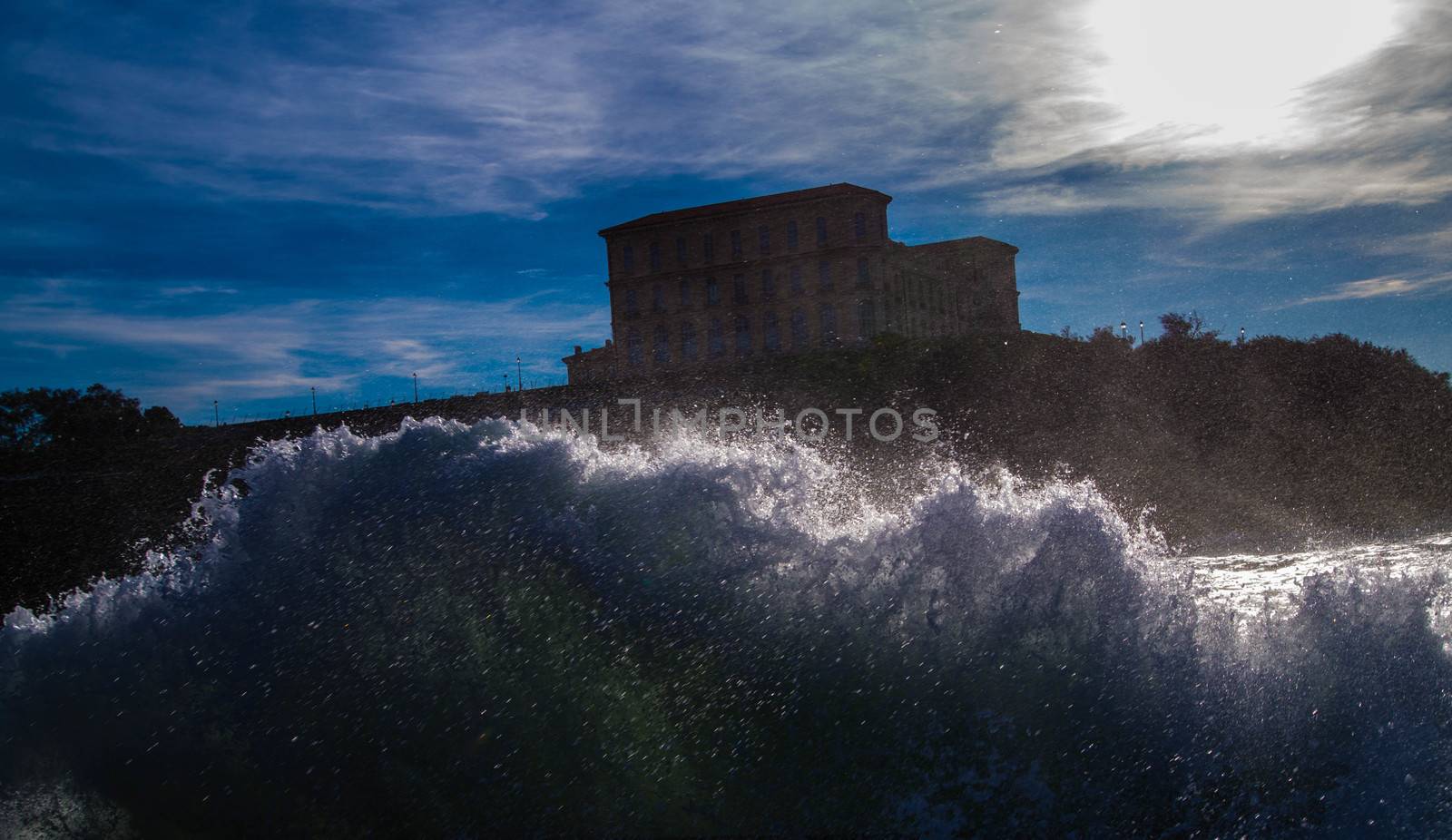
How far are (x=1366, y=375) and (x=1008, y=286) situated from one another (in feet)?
73.0

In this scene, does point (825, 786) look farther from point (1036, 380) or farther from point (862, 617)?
point (1036, 380)

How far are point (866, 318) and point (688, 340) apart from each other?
886 cm

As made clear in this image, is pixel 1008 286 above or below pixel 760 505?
above

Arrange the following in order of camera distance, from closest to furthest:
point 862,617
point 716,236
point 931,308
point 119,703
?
1. point 862,617
2. point 119,703
3. point 716,236
4. point 931,308

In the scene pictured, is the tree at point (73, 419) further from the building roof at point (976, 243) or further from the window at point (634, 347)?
the building roof at point (976, 243)

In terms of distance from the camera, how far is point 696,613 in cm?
525

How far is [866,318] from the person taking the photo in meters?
46.3

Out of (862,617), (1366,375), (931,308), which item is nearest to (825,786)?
(862,617)

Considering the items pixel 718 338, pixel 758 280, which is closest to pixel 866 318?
pixel 758 280

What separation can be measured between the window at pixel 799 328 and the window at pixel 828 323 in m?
0.85

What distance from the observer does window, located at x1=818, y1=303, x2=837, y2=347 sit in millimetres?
46656

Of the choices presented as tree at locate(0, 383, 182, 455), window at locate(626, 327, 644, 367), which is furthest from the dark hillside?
window at locate(626, 327, 644, 367)

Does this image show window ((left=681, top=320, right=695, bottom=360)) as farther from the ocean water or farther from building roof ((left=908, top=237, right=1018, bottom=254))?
the ocean water

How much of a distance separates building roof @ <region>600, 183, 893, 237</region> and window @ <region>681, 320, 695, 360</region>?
5095 mm
